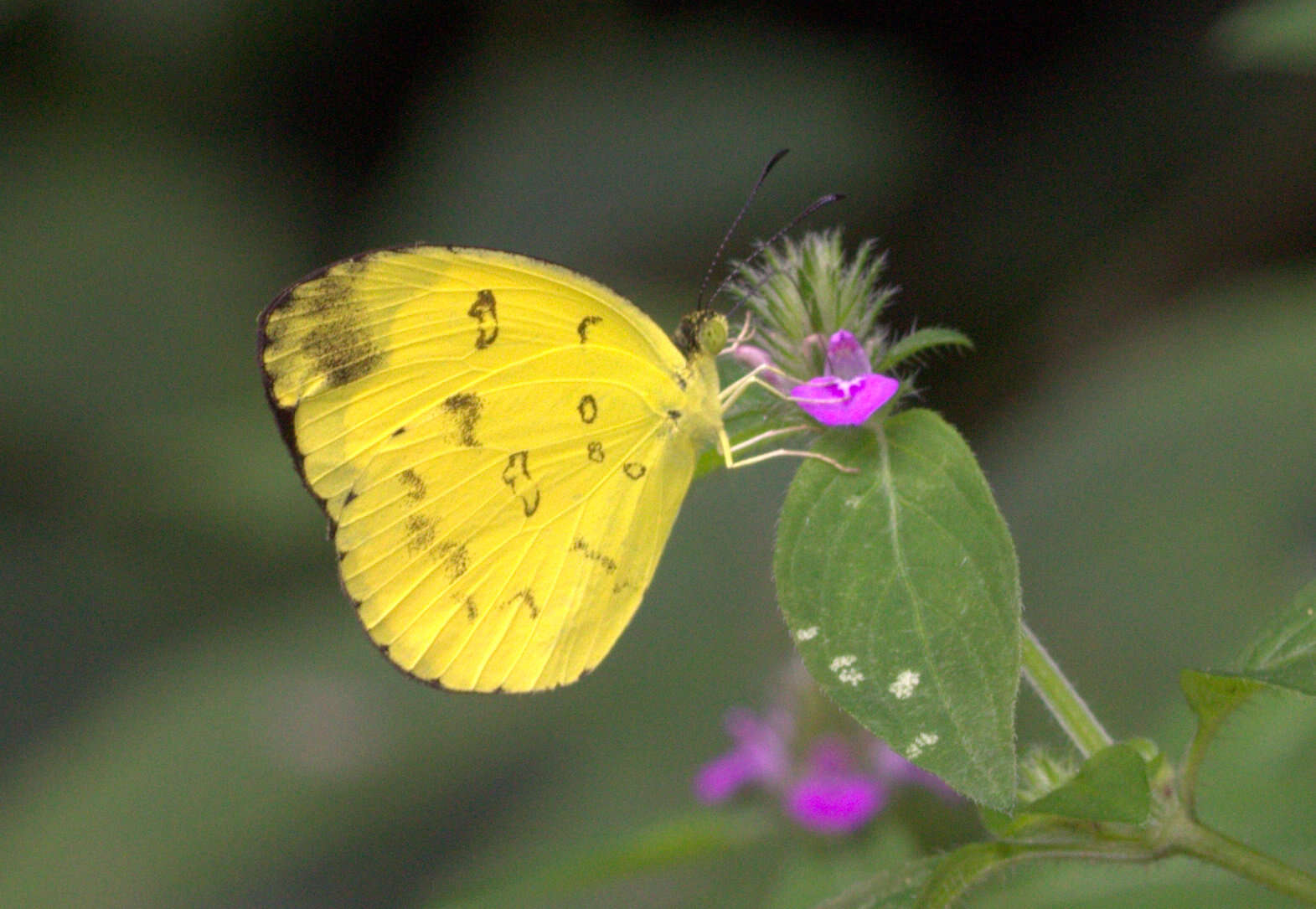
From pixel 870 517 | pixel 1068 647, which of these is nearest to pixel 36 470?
pixel 1068 647

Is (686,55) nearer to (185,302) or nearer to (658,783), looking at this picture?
(185,302)

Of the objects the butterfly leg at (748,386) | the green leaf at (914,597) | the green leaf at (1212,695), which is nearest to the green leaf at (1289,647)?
the green leaf at (1212,695)

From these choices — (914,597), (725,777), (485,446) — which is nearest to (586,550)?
(485,446)

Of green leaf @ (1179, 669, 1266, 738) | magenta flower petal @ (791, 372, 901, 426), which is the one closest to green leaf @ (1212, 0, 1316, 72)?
magenta flower petal @ (791, 372, 901, 426)

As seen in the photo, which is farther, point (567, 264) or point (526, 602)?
point (567, 264)

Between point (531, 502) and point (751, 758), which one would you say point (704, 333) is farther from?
point (751, 758)
